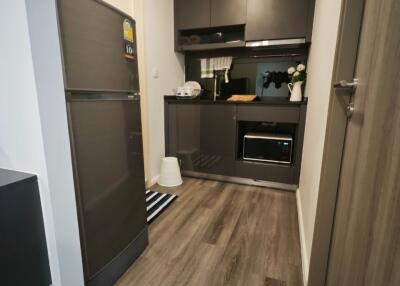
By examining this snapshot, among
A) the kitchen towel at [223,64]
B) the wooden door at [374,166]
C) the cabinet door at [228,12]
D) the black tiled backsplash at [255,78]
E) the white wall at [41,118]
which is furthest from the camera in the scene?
the kitchen towel at [223,64]

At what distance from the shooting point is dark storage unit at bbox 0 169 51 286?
0.92 m

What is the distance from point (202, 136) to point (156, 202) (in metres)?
1.01

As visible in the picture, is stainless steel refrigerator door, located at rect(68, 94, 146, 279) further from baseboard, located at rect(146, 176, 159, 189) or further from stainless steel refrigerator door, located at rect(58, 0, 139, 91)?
baseboard, located at rect(146, 176, 159, 189)

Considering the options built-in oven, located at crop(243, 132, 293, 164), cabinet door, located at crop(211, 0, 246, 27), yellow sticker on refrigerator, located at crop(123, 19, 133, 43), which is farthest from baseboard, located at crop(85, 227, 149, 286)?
cabinet door, located at crop(211, 0, 246, 27)

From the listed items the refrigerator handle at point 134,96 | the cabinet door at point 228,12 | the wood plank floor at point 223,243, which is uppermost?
A: the cabinet door at point 228,12

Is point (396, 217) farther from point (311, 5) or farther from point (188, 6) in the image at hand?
point (188, 6)

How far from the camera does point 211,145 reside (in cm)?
280

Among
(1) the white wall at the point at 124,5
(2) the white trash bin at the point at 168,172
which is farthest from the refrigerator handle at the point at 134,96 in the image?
(2) the white trash bin at the point at 168,172

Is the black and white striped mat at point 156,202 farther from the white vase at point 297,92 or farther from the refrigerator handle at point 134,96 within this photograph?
the white vase at point 297,92

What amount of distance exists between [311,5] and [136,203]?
8.49 ft

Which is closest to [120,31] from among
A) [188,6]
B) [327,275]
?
[327,275]

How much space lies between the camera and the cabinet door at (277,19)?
2.40 meters

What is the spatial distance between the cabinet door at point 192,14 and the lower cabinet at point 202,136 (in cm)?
104

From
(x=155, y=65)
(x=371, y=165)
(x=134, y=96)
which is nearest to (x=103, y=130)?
(x=134, y=96)
